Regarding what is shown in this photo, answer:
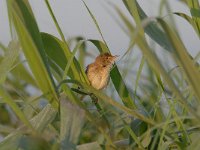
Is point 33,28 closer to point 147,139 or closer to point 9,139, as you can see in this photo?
point 9,139

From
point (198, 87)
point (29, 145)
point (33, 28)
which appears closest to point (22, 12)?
point (33, 28)

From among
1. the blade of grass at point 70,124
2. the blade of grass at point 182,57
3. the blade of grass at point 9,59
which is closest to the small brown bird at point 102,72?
the blade of grass at point 9,59

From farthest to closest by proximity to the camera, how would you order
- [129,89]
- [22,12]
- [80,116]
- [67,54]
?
[129,89] → [67,54] → [22,12] → [80,116]

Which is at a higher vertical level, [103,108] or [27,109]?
[27,109]

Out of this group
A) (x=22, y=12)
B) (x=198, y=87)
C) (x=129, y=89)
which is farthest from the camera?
(x=129, y=89)

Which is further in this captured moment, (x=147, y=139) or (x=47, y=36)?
(x=47, y=36)

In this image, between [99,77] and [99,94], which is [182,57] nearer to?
[99,94]
